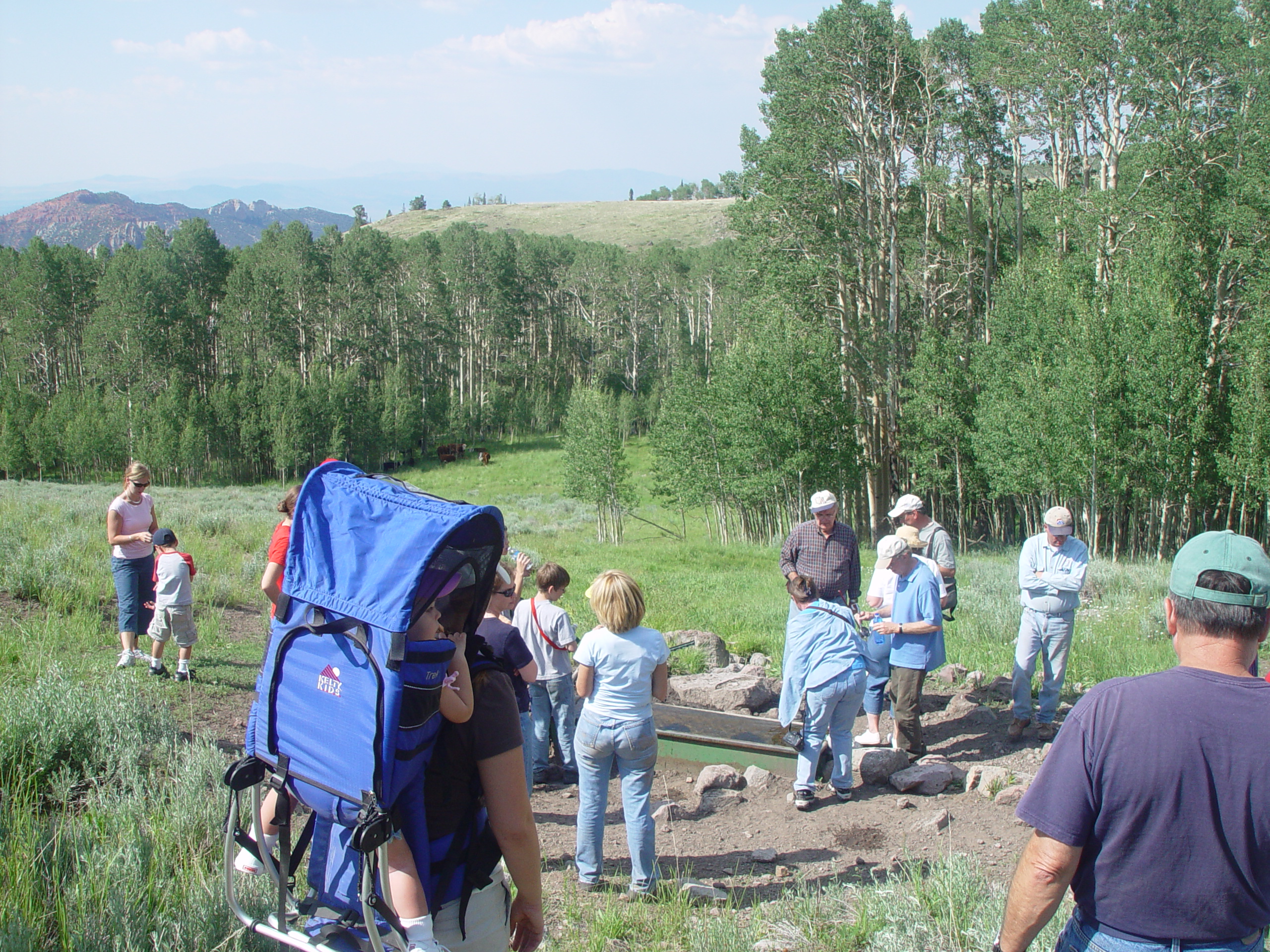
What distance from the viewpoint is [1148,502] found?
24.9 metres

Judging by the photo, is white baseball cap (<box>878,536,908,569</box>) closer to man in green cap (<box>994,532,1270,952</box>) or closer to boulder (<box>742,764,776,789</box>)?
boulder (<box>742,764,776,789</box>)

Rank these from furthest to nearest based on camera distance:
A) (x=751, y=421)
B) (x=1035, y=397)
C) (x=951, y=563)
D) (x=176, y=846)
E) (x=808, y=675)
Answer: (x=751, y=421), (x=1035, y=397), (x=951, y=563), (x=808, y=675), (x=176, y=846)

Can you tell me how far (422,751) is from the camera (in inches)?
82.9

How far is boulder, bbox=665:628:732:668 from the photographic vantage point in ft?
32.9

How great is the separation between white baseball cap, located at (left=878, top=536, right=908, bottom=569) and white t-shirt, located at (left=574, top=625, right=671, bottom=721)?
247 cm

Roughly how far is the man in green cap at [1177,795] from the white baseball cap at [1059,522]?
456 cm

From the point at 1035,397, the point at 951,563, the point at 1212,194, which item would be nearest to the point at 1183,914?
the point at 951,563

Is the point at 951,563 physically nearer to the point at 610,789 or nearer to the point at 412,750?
the point at 610,789

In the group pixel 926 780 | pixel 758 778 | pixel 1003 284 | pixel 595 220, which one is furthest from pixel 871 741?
pixel 595 220

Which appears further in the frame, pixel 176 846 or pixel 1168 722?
pixel 176 846

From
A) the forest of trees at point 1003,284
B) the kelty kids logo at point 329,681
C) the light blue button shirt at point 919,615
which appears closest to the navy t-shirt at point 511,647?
the kelty kids logo at point 329,681

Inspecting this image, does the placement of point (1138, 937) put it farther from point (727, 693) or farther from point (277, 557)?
point (727, 693)

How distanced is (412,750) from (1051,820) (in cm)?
163

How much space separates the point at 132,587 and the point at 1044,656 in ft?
25.5
